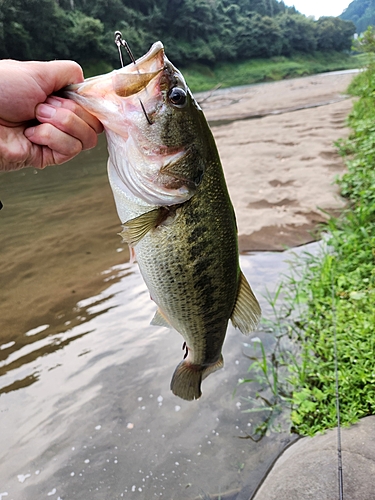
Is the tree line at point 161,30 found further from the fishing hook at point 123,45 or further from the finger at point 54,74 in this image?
the fishing hook at point 123,45

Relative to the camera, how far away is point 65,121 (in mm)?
1521

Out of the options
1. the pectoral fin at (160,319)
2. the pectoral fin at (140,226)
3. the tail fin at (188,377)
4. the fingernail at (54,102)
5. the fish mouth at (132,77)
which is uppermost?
the fish mouth at (132,77)

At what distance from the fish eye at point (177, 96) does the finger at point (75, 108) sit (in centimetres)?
32

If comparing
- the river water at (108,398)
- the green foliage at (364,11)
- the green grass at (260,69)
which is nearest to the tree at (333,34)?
the green grass at (260,69)

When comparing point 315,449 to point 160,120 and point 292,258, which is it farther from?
point 292,258

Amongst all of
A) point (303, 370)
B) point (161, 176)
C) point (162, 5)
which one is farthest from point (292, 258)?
point (162, 5)

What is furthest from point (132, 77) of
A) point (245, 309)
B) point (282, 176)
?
point (282, 176)

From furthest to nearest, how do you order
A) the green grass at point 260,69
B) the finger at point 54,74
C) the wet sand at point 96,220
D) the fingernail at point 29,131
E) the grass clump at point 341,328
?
1. the green grass at point 260,69
2. the wet sand at point 96,220
3. the grass clump at point 341,328
4. the fingernail at point 29,131
5. the finger at point 54,74

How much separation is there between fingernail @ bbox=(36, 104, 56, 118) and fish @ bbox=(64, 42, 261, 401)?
8cm

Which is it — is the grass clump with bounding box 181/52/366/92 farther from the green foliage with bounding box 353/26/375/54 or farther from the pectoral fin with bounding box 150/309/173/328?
the pectoral fin with bounding box 150/309/173/328

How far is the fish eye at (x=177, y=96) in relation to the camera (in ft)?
4.76

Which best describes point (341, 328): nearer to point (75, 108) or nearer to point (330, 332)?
point (330, 332)

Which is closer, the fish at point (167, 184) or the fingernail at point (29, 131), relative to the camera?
the fish at point (167, 184)

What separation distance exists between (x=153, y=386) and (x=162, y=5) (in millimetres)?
43745
